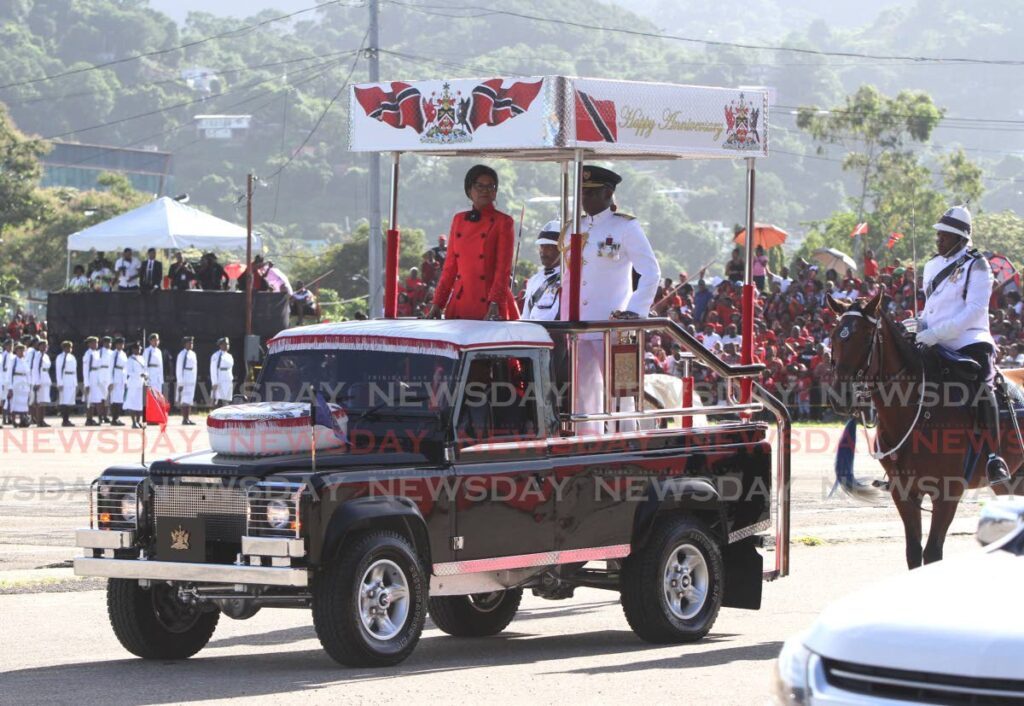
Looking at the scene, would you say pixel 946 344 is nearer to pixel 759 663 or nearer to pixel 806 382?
pixel 759 663

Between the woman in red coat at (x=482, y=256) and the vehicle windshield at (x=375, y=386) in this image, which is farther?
the woman in red coat at (x=482, y=256)

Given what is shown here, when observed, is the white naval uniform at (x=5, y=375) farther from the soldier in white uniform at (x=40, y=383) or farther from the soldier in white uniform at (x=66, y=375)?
the soldier in white uniform at (x=66, y=375)

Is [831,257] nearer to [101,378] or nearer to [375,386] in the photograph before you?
[101,378]

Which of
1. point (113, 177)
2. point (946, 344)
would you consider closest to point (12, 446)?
point (946, 344)

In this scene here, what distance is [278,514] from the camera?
10102 millimetres

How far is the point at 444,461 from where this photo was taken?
11.0 m

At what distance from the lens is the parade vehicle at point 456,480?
407 inches

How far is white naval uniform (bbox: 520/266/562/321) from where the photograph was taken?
14047mm

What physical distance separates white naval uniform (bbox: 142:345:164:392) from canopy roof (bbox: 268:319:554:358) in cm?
2705

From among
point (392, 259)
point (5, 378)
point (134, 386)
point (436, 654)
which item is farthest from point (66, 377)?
point (436, 654)

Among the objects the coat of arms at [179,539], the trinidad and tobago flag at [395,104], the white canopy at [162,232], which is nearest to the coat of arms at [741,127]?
the trinidad and tobago flag at [395,104]

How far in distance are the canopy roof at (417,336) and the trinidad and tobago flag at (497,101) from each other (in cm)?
137

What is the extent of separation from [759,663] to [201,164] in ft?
544

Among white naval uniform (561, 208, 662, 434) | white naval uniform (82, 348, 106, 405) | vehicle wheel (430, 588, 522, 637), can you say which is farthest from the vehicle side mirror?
white naval uniform (82, 348, 106, 405)
